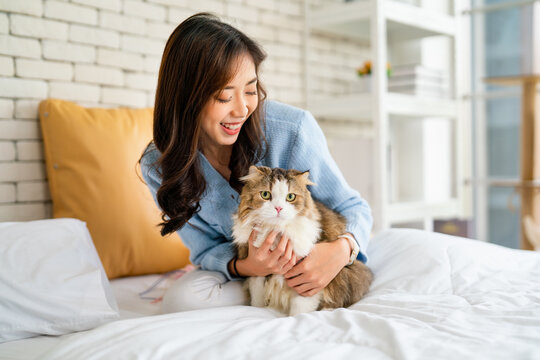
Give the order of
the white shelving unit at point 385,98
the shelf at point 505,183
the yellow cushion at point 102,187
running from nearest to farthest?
the yellow cushion at point 102,187, the white shelving unit at point 385,98, the shelf at point 505,183

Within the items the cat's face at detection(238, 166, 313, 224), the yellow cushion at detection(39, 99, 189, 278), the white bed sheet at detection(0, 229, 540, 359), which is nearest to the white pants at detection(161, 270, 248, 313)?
the white bed sheet at detection(0, 229, 540, 359)

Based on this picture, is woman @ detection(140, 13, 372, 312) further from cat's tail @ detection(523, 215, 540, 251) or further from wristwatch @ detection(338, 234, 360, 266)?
cat's tail @ detection(523, 215, 540, 251)

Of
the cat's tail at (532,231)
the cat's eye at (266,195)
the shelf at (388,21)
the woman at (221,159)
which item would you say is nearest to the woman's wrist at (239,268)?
the woman at (221,159)

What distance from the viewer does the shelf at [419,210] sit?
2852 mm

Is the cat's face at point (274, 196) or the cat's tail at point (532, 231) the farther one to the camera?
the cat's tail at point (532, 231)

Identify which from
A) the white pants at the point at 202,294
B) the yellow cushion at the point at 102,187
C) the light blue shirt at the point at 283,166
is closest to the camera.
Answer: the white pants at the point at 202,294

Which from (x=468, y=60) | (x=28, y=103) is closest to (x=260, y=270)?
(x=28, y=103)

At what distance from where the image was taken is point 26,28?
200 centimetres

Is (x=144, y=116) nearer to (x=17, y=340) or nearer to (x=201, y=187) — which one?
(x=201, y=187)

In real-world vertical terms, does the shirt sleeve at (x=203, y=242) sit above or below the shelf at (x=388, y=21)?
below

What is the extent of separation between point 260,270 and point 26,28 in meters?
1.48

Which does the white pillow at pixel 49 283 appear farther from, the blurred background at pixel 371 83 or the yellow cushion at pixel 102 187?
the blurred background at pixel 371 83

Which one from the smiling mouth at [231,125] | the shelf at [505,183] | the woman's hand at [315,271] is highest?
the smiling mouth at [231,125]

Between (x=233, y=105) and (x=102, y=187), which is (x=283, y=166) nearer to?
(x=233, y=105)
